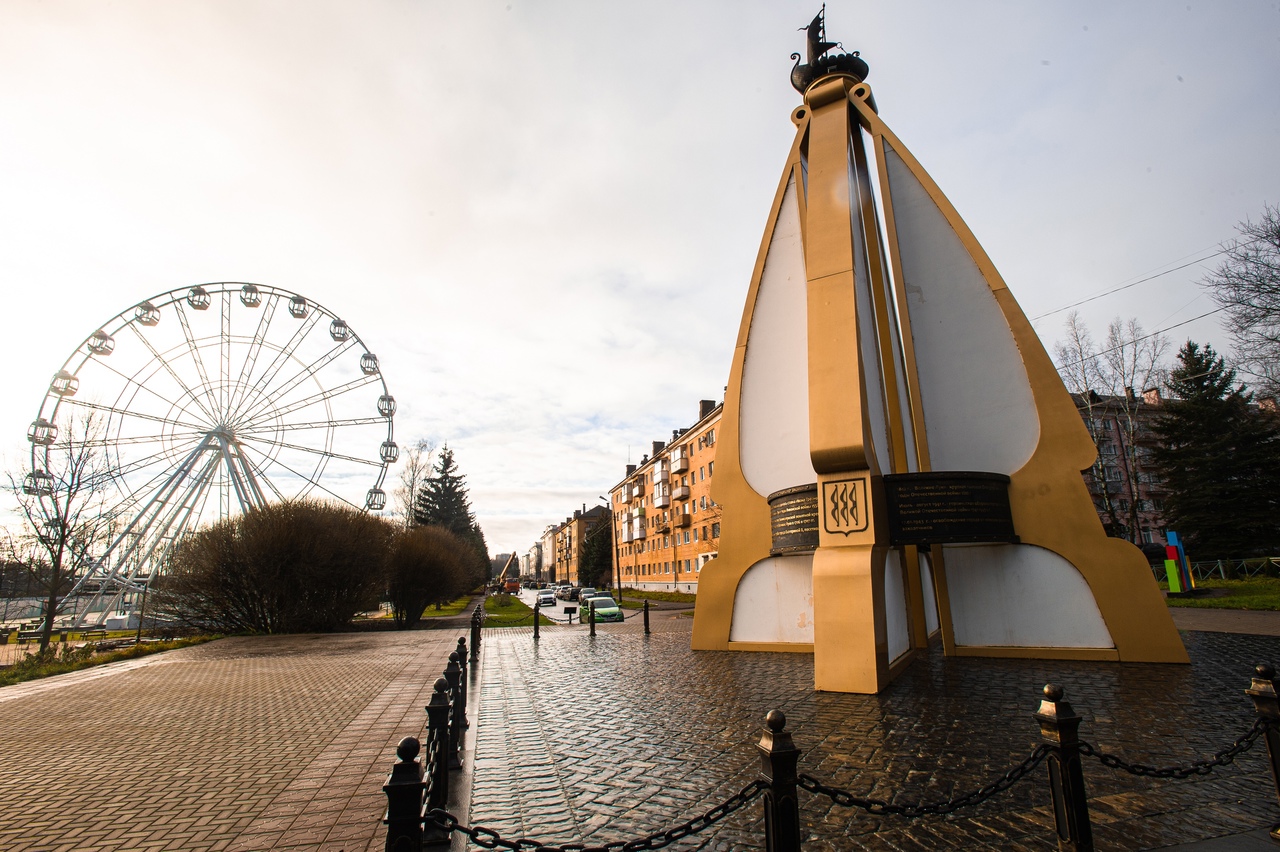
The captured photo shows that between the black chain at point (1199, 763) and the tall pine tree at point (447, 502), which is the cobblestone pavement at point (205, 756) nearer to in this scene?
the black chain at point (1199, 763)

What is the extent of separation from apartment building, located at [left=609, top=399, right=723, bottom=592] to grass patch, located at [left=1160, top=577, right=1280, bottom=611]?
22.7m

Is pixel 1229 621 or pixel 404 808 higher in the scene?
pixel 404 808

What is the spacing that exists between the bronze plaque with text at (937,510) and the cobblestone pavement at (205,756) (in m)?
7.75

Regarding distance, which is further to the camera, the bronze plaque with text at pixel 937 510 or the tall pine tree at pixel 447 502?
the tall pine tree at pixel 447 502

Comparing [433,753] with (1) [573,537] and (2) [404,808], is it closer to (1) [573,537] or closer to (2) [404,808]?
(2) [404,808]

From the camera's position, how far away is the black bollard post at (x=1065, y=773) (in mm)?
3602

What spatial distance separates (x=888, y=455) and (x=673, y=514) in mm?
43908

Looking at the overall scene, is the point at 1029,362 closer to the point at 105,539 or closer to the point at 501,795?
the point at 501,795

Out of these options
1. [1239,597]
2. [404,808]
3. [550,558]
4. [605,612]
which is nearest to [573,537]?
[550,558]

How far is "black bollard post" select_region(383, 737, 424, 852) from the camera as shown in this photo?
2.71 metres

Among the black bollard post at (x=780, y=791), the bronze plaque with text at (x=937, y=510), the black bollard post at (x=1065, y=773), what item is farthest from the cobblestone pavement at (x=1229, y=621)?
the black bollard post at (x=780, y=791)

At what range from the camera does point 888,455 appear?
11719mm

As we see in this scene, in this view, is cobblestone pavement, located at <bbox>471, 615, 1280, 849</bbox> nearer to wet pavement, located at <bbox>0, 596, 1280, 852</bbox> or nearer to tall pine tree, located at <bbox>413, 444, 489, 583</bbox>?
wet pavement, located at <bbox>0, 596, 1280, 852</bbox>

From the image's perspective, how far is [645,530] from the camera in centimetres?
6222
